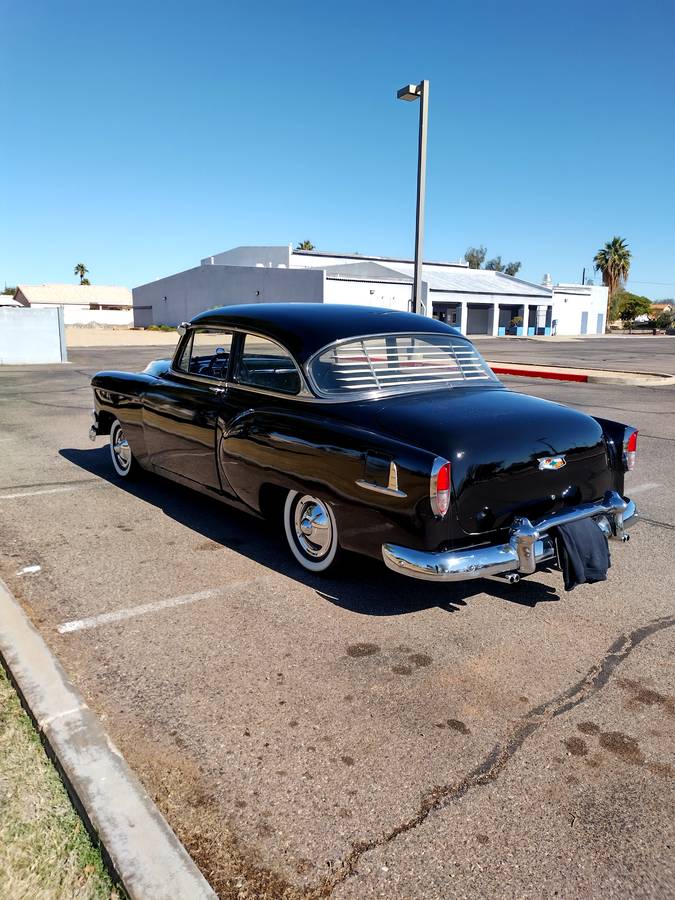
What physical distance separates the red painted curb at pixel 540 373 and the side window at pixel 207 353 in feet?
45.6

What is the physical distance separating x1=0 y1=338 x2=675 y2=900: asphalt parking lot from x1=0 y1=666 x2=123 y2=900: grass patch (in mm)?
293

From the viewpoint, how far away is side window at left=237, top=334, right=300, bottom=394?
4.55 metres

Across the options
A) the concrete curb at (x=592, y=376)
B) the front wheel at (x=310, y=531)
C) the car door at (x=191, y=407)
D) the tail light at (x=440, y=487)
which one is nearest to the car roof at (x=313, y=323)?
the car door at (x=191, y=407)

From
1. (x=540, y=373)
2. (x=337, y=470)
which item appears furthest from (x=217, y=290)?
(x=337, y=470)

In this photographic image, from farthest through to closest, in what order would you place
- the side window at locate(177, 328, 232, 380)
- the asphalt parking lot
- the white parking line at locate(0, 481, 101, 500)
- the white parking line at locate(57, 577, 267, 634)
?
1. the white parking line at locate(0, 481, 101, 500)
2. the side window at locate(177, 328, 232, 380)
3. the white parking line at locate(57, 577, 267, 634)
4. the asphalt parking lot

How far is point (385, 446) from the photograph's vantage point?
12.2 feet

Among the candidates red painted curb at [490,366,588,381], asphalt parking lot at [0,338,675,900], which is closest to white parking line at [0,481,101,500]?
asphalt parking lot at [0,338,675,900]

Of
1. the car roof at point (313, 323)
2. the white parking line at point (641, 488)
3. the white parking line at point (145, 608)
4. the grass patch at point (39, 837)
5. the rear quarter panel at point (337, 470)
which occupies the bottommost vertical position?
the grass patch at point (39, 837)

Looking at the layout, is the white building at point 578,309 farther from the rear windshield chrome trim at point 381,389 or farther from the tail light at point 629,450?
the tail light at point 629,450

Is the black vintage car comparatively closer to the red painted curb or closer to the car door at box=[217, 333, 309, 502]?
the car door at box=[217, 333, 309, 502]

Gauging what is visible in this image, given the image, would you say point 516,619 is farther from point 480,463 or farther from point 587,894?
point 587,894

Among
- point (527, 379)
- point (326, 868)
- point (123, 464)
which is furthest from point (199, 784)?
point (527, 379)

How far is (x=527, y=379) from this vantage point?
58.8 ft

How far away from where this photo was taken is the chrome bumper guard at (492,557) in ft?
11.5
